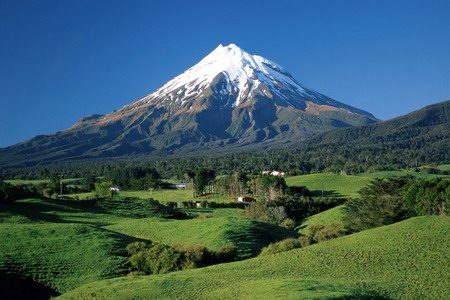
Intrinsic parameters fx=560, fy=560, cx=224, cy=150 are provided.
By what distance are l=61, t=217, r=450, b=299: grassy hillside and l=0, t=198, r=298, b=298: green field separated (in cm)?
534

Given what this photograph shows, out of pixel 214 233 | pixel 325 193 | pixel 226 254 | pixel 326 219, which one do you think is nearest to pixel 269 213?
pixel 326 219

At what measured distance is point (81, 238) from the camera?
4156 centimetres

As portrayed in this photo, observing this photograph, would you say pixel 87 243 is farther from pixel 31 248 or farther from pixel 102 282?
pixel 102 282

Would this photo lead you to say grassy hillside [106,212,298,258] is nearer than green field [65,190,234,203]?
Yes

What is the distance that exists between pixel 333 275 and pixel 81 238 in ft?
67.3

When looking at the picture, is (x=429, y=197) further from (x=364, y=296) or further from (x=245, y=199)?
(x=245, y=199)

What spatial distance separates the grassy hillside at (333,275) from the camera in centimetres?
2541

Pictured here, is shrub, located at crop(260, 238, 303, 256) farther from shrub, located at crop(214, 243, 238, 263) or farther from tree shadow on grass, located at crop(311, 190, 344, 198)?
tree shadow on grass, located at crop(311, 190, 344, 198)

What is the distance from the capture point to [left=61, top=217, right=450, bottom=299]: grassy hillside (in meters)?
25.4

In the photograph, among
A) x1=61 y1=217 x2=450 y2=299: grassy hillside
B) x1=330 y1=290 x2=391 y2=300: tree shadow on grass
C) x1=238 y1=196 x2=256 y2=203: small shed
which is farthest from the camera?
x1=238 y1=196 x2=256 y2=203: small shed

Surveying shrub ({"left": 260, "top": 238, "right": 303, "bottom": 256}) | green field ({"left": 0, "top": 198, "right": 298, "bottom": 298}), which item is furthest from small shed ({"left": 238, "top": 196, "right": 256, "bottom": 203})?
shrub ({"left": 260, "top": 238, "right": 303, "bottom": 256})

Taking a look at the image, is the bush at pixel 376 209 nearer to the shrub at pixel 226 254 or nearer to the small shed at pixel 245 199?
the shrub at pixel 226 254

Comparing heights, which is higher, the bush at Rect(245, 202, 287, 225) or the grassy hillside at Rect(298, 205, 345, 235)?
the bush at Rect(245, 202, 287, 225)

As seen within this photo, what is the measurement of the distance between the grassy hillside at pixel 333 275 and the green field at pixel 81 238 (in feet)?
17.5
